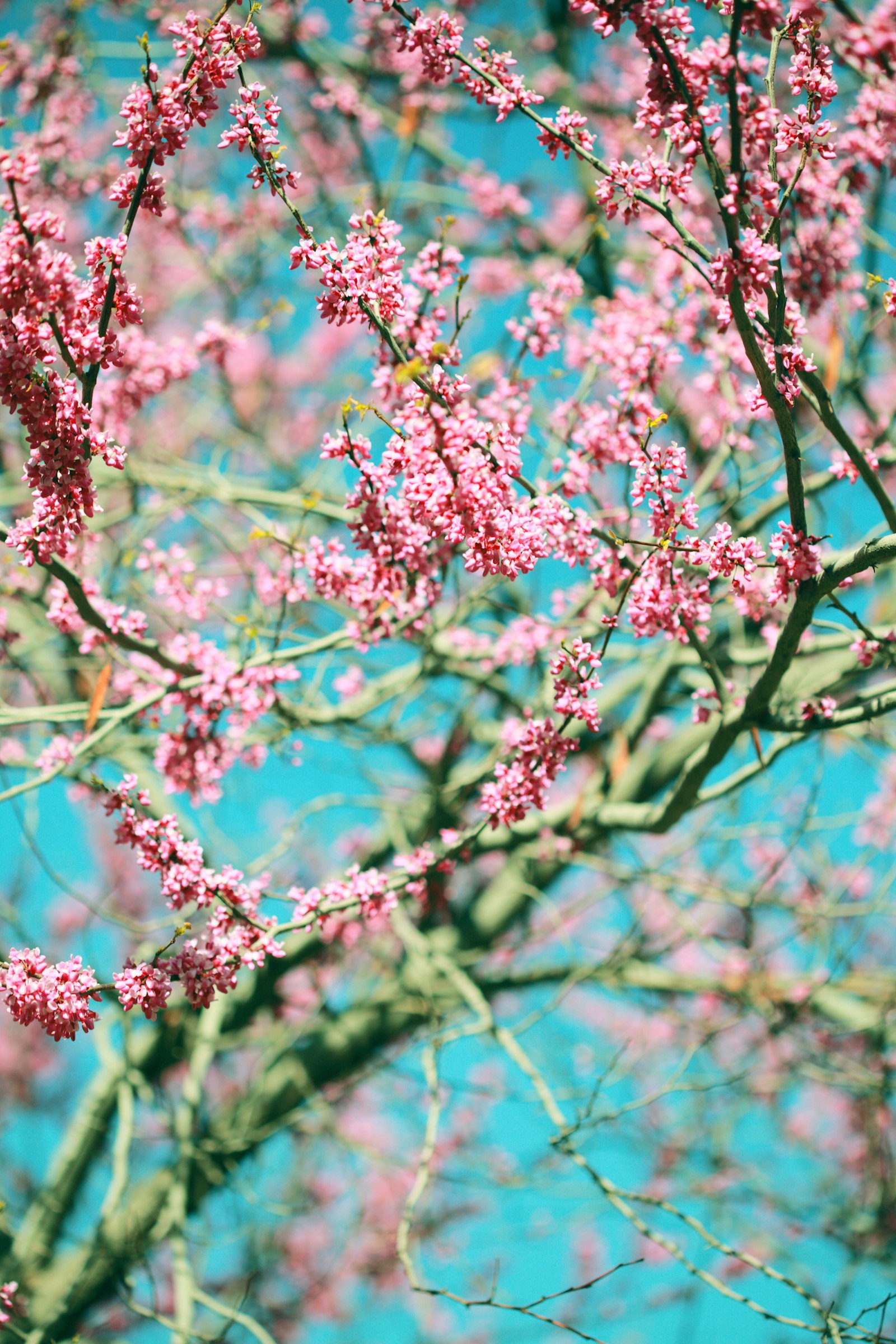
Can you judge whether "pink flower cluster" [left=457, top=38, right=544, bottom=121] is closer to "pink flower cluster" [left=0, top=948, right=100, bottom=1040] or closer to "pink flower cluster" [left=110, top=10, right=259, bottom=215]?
"pink flower cluster" [left=110, top=10, right=259, bottom=215]

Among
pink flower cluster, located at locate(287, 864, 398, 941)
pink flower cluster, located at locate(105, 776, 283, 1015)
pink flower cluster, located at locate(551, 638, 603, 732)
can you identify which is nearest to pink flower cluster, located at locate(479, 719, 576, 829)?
pink flower cluster, located at locate(551, 638, 603, 732)

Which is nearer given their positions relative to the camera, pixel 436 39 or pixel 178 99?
pixel 178 99

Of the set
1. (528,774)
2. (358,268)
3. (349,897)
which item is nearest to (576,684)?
(528,774)

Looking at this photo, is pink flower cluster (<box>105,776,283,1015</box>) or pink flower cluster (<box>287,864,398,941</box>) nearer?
pink flower cluster (<box>105,776,283,1015</box>)

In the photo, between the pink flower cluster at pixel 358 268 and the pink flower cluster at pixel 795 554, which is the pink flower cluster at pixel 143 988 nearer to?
the pink flower cluster at pixel 358 268

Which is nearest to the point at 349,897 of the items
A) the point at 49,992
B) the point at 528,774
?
the point at 528,774

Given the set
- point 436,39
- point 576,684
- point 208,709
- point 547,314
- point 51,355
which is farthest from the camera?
point 547,314

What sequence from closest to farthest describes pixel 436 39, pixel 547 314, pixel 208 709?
pixel 436 39
pixel 208 709
pixel 547 314

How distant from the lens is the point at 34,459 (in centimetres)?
251

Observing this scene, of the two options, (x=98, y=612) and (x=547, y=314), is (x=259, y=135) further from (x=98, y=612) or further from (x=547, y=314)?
(x=547, y=314)

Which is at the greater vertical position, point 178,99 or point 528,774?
point 178,99

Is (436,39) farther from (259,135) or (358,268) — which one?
(358,268)

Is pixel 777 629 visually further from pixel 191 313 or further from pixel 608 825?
pixel 191 313

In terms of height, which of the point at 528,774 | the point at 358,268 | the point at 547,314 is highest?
the point at 547,314
